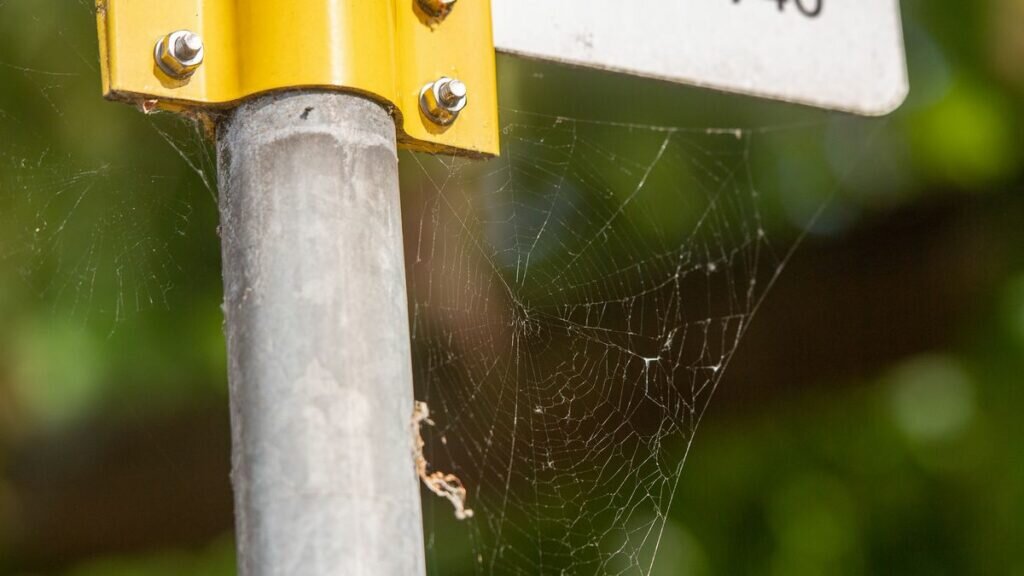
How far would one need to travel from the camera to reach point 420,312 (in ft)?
5.19

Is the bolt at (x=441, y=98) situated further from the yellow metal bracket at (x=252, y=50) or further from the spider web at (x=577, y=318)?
the spider web at (x=577, y=318)

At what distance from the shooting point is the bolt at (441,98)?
2.02 feet

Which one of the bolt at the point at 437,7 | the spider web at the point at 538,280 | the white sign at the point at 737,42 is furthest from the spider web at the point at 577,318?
the bolt at the point at 437,7

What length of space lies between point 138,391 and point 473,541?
1.83 ft

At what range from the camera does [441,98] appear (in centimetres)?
62

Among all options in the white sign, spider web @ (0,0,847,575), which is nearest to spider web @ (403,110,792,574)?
spider web @ (0,0,847,575)

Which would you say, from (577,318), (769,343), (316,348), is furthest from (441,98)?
(769,343)

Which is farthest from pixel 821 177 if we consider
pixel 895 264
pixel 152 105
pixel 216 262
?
pixel 152 105

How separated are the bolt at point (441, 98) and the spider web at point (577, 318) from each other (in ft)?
2.20

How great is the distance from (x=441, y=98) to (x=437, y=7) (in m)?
0.05

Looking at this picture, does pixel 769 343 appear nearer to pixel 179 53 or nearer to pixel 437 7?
pixel 437 7

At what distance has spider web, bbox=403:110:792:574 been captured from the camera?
1422mm

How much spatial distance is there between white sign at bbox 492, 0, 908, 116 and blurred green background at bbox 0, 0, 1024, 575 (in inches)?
21.6

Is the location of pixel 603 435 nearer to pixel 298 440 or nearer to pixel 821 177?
pixel 821 177
